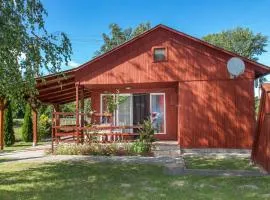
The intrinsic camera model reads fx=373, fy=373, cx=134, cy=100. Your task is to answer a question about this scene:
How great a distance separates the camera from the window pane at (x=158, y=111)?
671 inches

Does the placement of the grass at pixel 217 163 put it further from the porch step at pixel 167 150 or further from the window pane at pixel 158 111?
the window pane at pixel 158 111

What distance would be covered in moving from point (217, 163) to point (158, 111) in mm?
6222

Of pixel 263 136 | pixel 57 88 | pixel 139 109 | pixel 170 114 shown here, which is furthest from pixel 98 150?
pixel 263 136

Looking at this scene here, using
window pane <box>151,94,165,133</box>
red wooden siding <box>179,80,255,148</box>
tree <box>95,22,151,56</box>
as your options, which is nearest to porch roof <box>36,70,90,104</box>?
window pane <box>151,94,165,133</box>

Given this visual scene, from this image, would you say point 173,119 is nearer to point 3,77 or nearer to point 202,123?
point 202,123

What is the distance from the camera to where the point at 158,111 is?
17156 mm

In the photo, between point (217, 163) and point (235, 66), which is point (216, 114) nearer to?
point (235, 66)

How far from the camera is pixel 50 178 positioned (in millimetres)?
8898

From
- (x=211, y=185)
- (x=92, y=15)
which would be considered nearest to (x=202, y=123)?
(x=211, y=185)

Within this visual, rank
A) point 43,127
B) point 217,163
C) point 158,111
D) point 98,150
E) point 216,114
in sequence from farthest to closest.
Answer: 1. point 43,127
2. point 158,111
3. point 216,114
4. point 98,150
5. point 217,163

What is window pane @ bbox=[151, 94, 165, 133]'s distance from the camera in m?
17.0

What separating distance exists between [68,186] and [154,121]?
9403mm

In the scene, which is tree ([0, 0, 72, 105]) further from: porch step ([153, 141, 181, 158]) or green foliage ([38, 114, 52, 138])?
green foliage ([38, 114, 52, 138])

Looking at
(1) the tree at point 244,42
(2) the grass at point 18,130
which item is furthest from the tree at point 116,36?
(2) the grass at point 18,130
